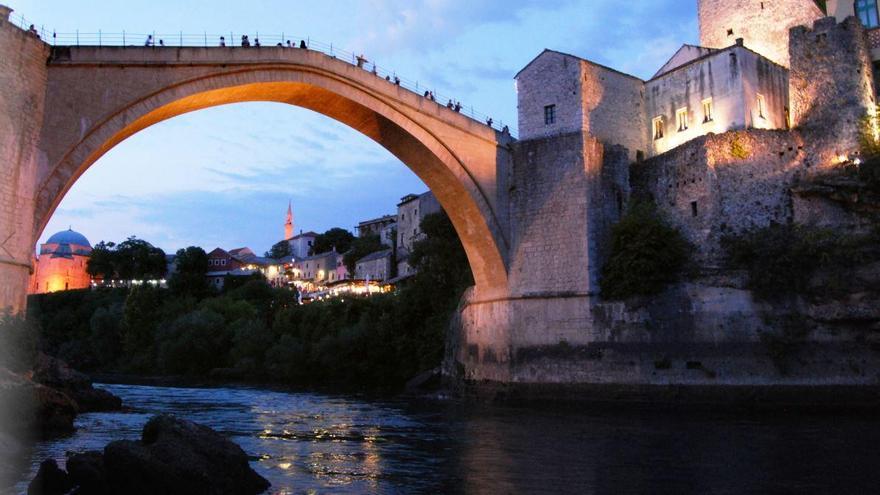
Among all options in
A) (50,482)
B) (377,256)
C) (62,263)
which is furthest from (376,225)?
(50,482)

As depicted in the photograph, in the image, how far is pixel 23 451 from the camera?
10.6 meters

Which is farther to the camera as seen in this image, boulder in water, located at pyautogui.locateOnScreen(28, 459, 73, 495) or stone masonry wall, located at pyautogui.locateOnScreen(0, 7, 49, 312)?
stone masonry wall, located at pyautogui.locateOnScreen(0, 7, 49, 312)

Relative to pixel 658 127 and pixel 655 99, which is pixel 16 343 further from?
pixel 655 99

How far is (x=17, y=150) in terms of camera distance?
553 inches

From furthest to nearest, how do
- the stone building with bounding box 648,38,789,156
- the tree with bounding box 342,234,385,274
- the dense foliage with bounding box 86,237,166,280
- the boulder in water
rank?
the dense foliage with bounding box 86,237,166,280 → the tree with bounding box 342,234,385,274 → the stone building with bounding box 648,38,789,156 → the boulder in water

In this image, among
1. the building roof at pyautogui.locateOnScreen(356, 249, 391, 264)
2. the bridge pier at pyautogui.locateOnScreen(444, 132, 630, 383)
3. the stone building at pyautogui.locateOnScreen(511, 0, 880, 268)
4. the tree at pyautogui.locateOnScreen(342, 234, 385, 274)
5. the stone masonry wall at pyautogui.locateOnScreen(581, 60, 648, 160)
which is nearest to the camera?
the stone building at pyautogui.locateOnScreen(511, 0, 880, 268)

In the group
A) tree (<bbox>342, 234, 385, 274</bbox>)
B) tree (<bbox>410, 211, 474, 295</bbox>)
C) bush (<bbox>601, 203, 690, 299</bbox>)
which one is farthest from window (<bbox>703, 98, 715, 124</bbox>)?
tree (<bbox>342, 234, 385, 274</bbox>)

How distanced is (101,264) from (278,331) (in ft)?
125

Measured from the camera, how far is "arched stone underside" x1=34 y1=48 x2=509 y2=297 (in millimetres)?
14992

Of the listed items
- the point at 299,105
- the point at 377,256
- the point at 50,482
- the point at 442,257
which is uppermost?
the point at 377,256

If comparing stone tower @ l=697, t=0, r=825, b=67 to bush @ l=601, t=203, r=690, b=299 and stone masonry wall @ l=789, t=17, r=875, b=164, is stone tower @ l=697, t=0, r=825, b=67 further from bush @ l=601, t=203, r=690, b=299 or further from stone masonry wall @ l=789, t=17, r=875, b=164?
bush @ l=601, t=203, r=690, b=299

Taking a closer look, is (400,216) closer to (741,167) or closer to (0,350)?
(741,167)

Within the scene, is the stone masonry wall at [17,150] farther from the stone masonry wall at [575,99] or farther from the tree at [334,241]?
the tree at [334,241]

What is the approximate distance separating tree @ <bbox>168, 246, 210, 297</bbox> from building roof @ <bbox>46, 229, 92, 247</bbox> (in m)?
17.8
